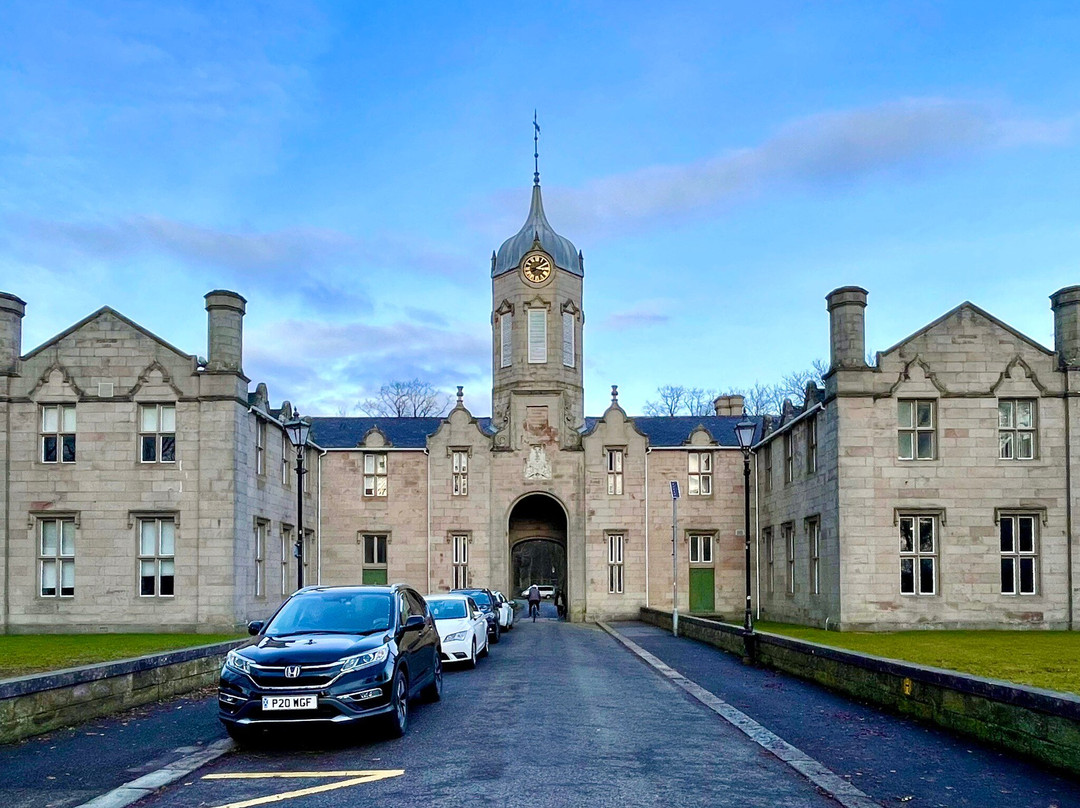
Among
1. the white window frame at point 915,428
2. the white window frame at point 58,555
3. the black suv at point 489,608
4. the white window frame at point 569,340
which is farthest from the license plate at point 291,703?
the white window frame at point 569,340

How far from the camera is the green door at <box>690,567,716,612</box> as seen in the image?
44781 mm

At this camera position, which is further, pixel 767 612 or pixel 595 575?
pixel 595 575

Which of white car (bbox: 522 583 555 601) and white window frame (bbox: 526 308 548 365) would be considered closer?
white window frame (bbox: 526 308 548 365)

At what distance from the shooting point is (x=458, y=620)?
21.5 m

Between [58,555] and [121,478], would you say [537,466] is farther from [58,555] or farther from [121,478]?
[58,555]

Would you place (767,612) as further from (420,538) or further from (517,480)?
(420,538)

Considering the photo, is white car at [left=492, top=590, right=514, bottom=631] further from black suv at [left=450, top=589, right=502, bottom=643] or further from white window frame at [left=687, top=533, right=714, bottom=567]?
white window frame at [left=687, top=533, right=714, bottom=567]

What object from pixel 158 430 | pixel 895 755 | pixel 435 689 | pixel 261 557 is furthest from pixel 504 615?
pixel 895 755

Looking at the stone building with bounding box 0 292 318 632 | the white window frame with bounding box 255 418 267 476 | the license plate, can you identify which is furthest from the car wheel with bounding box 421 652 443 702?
the white window frame with bounding box 255 418 267 476

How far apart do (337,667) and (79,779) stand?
264 centimetres

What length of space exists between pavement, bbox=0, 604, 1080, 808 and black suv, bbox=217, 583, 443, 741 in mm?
387

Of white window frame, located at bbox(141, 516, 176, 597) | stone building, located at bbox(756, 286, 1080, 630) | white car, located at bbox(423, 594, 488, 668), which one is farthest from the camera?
white window frame, located at bbox(141, 516, 176, 597)

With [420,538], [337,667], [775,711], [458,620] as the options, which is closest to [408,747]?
[337,667]

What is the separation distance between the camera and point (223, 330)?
30141 millimetres
